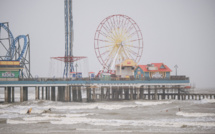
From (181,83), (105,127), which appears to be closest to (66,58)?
(181,83)

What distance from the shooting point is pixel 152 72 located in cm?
6494

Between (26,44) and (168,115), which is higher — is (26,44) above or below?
above

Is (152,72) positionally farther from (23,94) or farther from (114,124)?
(114,124)

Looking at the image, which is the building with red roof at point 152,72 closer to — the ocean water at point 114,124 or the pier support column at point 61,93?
the pier support column at point 61,93

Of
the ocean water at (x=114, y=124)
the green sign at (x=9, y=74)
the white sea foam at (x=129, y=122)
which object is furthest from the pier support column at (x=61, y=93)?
the white sea foam at (x=129, y=122)

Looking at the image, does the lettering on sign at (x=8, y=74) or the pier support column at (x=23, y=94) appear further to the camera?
the lettering on sign at (x=8, y=74)

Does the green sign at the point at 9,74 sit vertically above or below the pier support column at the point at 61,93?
above

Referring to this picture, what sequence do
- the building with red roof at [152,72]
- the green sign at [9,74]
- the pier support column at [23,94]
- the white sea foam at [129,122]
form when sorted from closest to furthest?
the white sea foam at [129,122] < the pier support column at [23,94] < the green sign at [9,74] < the building with red roof at [152,72]

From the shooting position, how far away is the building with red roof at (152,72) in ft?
213

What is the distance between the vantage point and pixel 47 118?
36.5 m

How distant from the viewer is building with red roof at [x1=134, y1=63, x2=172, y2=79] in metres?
64.8

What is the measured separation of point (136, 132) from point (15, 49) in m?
53.1

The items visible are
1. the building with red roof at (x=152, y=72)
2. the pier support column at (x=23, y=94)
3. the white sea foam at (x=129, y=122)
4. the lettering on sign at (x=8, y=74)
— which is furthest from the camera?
the building with red roof at (x=152, y=72)

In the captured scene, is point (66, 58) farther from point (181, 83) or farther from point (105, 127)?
point (105, 127)
